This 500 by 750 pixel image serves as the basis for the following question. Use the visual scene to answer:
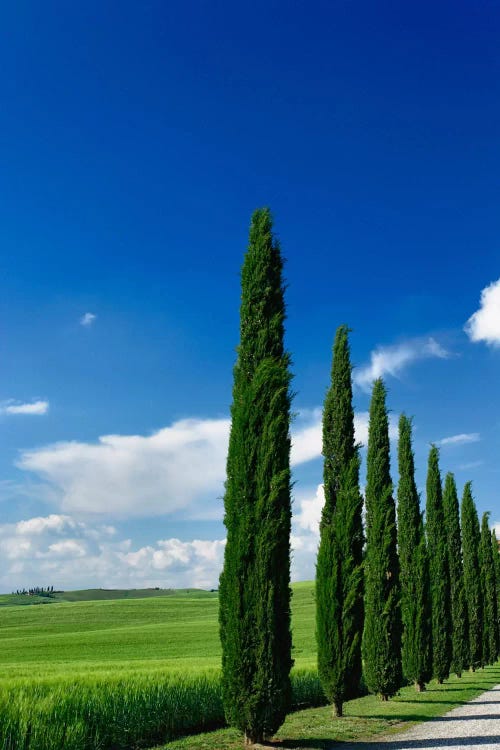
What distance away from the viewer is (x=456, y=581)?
120 ft

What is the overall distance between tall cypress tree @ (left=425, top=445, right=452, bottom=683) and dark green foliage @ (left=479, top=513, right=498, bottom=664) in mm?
12825

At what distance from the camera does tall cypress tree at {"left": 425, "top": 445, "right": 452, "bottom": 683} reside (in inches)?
1150

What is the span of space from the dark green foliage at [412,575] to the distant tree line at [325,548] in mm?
48

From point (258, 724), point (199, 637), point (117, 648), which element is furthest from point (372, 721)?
point (199, 637)

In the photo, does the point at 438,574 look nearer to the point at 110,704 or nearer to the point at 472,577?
the point at 472,577

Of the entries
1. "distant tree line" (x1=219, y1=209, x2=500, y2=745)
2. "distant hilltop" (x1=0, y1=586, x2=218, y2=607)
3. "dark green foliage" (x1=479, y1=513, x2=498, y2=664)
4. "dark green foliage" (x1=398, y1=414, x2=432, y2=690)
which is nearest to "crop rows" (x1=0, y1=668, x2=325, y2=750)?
"distant tree line" (x1=219, y1=209, x2=500, y2=745)

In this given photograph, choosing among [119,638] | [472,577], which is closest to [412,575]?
[472,577]

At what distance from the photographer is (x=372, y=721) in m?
16.2

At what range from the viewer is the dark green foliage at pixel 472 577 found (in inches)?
1497

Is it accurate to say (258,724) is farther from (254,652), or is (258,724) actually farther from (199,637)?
(199,637)

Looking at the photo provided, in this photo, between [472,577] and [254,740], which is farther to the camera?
[472,577]

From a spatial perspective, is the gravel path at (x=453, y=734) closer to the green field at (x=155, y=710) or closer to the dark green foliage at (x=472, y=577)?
the green field at (x=155, y=710)

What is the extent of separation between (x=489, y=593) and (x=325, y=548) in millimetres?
31591

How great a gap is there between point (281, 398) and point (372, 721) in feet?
29.1
